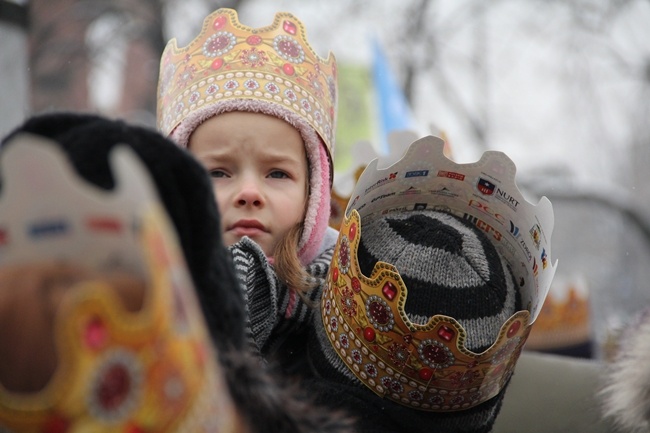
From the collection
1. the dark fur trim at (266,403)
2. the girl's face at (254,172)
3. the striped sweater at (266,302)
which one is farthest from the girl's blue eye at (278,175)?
the dark fur trim at (266,403)

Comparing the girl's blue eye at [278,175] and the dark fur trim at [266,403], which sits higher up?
the girl's blue eye at [278,175]

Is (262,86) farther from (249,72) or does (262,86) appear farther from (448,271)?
(448,271)

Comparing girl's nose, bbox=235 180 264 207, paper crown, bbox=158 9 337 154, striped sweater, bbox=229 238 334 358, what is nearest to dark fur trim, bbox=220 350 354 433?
striped sweater, bbox=229 238 334 358

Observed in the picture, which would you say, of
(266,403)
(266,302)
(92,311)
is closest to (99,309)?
(92,311)

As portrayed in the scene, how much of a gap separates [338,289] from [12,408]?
0.66 meters

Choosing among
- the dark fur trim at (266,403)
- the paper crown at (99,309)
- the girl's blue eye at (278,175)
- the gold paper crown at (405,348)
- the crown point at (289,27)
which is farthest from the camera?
the crown point at (289,27)

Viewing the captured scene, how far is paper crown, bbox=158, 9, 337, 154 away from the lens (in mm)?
1606

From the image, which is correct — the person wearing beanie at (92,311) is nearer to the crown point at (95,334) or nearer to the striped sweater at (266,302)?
the crown point at (95,334)

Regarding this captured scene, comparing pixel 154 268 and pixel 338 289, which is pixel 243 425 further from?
pixel 338 289

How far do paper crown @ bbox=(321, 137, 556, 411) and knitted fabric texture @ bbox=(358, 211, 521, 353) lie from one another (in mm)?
34

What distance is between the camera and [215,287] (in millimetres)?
802

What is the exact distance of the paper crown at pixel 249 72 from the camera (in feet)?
5.27

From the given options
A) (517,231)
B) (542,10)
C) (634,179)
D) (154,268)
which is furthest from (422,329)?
(634,179)

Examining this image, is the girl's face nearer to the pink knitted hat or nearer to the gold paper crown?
the pink knitted hat
